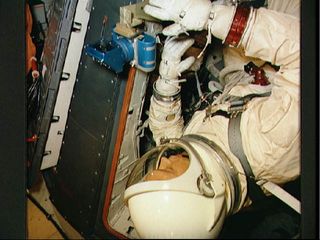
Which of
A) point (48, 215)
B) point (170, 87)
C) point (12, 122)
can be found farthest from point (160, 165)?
point (48, 215)

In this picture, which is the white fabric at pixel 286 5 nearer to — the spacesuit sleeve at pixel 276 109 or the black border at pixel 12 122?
the spacesuit sleeve at pixel 276 109

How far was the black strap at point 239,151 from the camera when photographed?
1.30m

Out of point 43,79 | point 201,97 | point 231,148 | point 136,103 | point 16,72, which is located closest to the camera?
point 16,72

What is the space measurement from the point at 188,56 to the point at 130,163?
74cm

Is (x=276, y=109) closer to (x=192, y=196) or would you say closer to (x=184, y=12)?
(x=192, y=196)

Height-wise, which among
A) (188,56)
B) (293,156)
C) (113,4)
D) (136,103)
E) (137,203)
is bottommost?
(137,203)

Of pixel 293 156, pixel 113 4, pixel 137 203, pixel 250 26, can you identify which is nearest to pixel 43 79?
pixel 113 4

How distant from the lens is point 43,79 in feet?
7.18

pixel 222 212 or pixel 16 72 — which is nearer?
pixel 16 72

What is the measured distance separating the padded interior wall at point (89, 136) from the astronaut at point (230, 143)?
1.28 feet

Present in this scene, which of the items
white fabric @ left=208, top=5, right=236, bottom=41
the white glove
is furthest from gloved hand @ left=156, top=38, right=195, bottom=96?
white fabric @ left=208, top=5, right=236, bottom=41

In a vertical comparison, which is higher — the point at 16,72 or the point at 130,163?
the point at 16,72

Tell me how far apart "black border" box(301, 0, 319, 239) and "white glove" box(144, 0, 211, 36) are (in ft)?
2.28

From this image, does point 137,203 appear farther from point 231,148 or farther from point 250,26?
point 250,26
